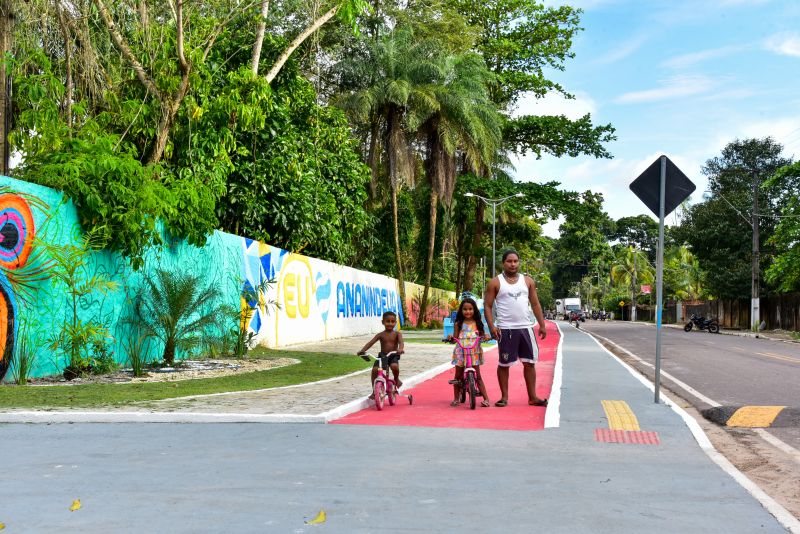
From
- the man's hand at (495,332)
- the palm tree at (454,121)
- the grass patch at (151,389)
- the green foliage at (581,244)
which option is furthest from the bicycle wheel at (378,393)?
the green foliage at (581,244)

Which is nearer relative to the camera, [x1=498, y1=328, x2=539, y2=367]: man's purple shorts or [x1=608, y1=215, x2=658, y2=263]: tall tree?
[x1=498, y1=328, x2=539, y2=367]: man's purple shorts

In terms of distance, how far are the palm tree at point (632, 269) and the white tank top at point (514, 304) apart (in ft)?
282

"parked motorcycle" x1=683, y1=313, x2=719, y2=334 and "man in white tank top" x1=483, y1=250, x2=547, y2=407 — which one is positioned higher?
"man in white tank top" x1=483, y1=250, x2=547, y2=407

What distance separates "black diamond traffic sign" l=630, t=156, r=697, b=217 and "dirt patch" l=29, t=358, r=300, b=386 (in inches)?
281

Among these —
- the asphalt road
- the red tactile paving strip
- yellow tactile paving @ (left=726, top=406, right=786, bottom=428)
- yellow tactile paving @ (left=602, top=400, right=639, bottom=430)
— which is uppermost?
yellow tactile paving @ (left=602, top=400, right=639, bottom=430)

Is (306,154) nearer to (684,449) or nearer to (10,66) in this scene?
Result: (10,66)

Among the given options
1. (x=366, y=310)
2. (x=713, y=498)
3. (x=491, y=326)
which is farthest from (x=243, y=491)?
(x=366, y=310)

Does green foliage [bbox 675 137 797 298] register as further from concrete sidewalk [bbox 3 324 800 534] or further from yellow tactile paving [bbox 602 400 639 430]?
concrete sidewalk [bbox 3 324 800 534]

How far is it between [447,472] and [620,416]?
12.5 feet

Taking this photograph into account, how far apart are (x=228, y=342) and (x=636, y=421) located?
384 inches

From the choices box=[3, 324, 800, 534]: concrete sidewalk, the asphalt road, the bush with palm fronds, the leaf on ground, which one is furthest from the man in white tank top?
the bush with palm fronds


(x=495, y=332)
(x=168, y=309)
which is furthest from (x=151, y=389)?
(x=495, y=332)

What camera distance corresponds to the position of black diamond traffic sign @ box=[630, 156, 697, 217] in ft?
34.8

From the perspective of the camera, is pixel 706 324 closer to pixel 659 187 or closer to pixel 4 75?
pixel 659 187
